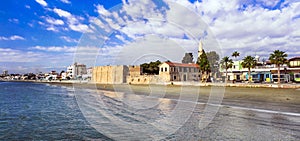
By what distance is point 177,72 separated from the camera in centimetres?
6906

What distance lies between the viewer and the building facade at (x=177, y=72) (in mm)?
67125

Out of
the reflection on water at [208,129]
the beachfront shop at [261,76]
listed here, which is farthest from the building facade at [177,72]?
the reflection on water at [208,129]

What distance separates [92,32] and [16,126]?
19.8 ft

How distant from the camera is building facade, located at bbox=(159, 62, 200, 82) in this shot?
2643 inches

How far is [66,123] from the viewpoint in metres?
12.8

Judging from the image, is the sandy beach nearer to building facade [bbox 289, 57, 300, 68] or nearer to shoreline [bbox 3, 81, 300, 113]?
shoreline [bbox 3, 81, 300, 113]

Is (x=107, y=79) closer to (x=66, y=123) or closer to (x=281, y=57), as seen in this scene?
(x=281, y=57)

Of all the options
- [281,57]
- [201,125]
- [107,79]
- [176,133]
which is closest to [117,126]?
[176,133]

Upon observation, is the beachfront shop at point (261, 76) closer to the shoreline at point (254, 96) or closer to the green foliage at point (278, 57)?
the green foliage at point (278, 57)

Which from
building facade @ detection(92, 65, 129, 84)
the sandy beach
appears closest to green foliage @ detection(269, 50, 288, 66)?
the sandy beach

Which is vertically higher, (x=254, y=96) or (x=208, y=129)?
(x=254, y=96)

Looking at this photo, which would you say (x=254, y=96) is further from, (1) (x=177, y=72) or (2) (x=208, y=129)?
(1) (x=177, y=72)

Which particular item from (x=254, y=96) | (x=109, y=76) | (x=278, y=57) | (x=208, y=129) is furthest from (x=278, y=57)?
(x=109, y=76)

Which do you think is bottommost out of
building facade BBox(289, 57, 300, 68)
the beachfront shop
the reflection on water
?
the reflection on water
